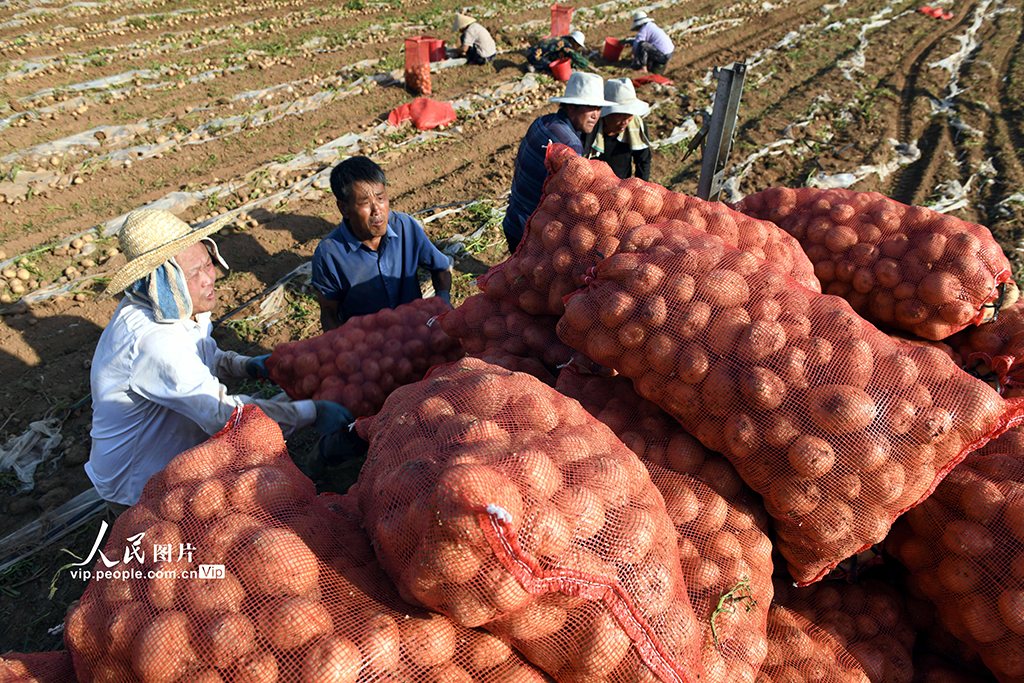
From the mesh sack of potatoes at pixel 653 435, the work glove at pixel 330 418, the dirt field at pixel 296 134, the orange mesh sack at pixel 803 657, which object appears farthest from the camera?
the dirt field at pixel 296 134

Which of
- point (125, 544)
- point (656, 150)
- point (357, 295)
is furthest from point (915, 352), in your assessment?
point (656, 150)

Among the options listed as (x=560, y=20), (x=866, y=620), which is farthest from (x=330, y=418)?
(x=560, y=20)

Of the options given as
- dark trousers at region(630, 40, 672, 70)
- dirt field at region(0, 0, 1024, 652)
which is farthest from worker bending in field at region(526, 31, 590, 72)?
dark trousers at region(630, 40, 672, 70)

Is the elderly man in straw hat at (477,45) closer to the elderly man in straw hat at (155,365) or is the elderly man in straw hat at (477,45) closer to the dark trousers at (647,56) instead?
the dark trousers at (647,56)

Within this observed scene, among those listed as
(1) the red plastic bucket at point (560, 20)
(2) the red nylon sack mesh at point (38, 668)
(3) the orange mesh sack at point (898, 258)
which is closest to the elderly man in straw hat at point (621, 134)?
(3) the orange mesh sack at point (898, 258)

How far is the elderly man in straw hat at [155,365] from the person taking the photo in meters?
2.20

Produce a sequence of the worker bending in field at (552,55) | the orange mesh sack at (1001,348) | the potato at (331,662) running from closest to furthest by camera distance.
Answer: the potato at (331,662) < the orange mesh sack at (1001,348) < the worker bending in field at (552,55)

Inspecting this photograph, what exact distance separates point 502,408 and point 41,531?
2.84m

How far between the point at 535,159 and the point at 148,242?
228 centimetres

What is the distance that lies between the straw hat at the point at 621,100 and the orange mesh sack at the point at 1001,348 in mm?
2633

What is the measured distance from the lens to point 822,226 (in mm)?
2498

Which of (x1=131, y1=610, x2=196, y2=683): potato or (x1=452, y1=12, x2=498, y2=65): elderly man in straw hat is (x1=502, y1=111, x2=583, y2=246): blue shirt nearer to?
(x1=131, y1=610, x2=196, y2=683): potato

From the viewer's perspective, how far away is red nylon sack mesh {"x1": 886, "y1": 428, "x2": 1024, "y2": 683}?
1.60 metres

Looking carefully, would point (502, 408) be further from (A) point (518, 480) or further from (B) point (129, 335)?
(B) point (129, 335)
